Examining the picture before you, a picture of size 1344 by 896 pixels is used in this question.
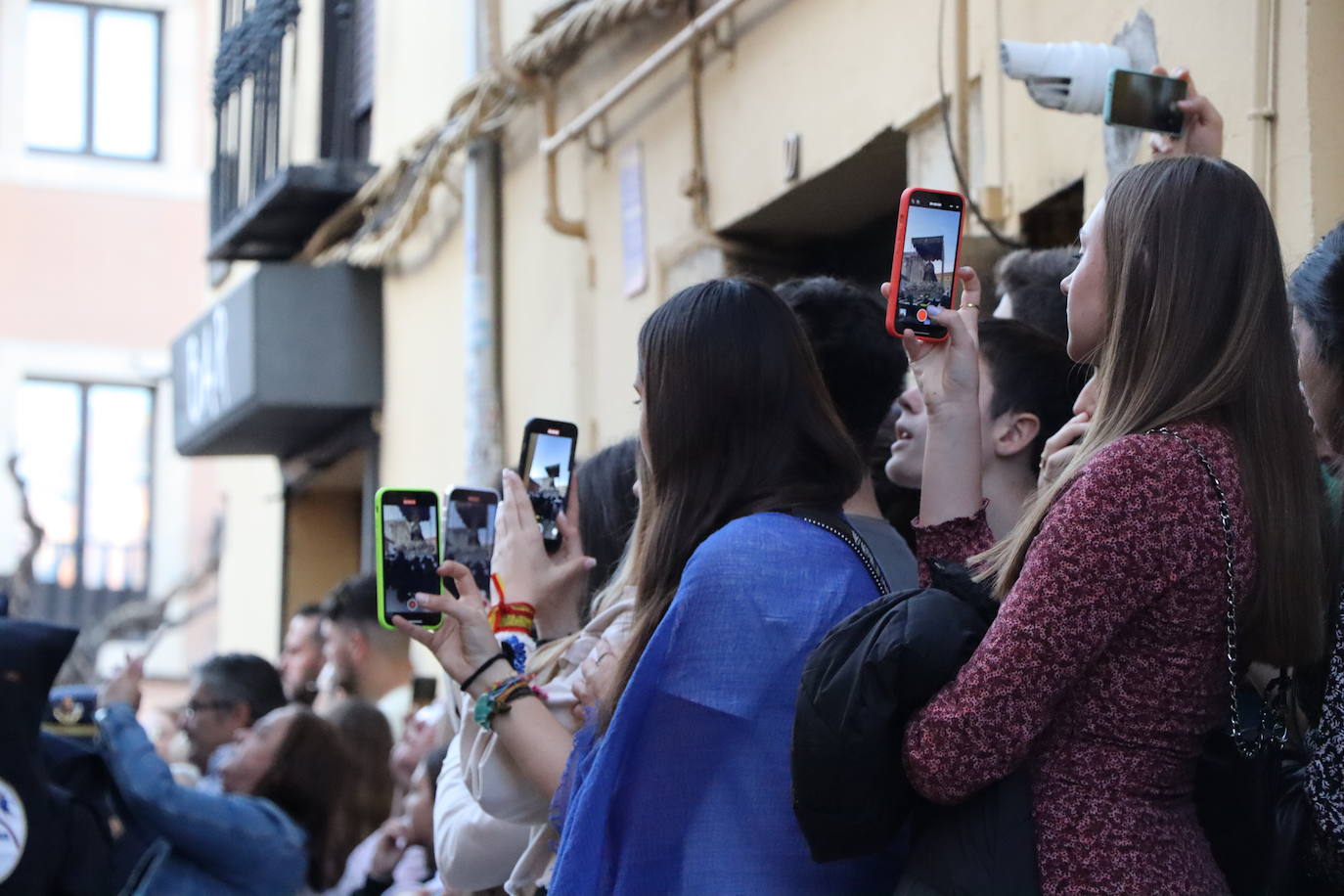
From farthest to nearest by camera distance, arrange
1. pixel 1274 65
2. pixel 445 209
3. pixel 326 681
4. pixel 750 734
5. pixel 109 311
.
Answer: pixel 109 311 → pixel 445 209 → pixel 326 681 → pixel 1274 65 → pixel 750 734

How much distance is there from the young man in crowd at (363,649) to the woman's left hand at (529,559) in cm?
305

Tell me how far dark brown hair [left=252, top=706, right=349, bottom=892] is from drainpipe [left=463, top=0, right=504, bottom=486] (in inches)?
97.3

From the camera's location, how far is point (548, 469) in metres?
3.16

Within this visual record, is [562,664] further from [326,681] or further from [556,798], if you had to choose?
[326,681]

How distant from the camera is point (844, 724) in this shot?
6.53 ft

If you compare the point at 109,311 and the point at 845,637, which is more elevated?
the point at 109,311

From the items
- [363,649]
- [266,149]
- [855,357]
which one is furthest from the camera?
[266,149]

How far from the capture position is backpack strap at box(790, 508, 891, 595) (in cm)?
240

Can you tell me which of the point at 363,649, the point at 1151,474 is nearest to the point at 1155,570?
the point at 1151,474

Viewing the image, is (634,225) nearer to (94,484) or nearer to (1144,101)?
(1144,101)


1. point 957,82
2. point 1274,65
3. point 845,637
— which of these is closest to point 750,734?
point 845,637

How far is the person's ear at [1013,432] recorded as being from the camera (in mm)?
2939

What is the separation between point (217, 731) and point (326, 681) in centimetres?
99

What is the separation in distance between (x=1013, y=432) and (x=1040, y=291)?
51 centimetres
